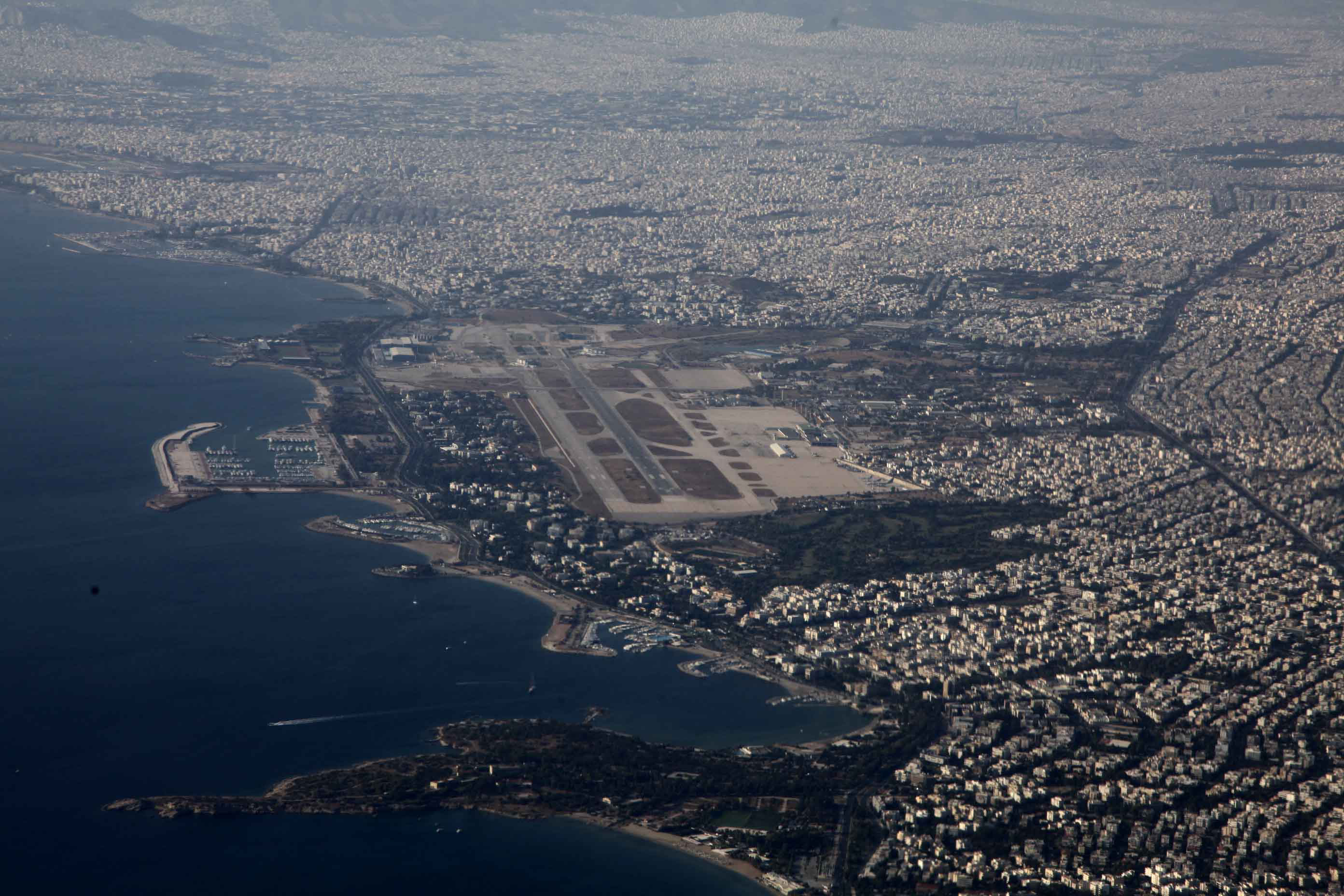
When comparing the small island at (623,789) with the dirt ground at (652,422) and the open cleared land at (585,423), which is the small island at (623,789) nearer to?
the dirt ground at (652,422)

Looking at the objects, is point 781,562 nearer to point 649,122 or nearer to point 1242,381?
point 1242,381

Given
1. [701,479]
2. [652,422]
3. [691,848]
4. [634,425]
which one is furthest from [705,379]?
[691,848]

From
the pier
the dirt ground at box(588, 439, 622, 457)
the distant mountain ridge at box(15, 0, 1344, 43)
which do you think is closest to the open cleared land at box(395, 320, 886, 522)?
the dirt ground at box(588, 439, 622, 457)

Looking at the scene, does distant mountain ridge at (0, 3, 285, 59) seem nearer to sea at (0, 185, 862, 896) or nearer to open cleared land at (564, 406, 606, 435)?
sea at (0, 185, 862, 896)

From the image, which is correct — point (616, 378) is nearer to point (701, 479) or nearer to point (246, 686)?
point (701, 479)

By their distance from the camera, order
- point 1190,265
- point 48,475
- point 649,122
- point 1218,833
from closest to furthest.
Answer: point 1218,833
point 48,475
point 1190,265
point 649,122

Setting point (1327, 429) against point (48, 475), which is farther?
point (1327, 429)

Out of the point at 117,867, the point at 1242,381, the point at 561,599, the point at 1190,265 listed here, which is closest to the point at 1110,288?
the point at 1190,265

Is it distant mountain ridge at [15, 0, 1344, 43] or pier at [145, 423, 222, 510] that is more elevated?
distant mountain ridge at [15, 0, 1344, 43]
